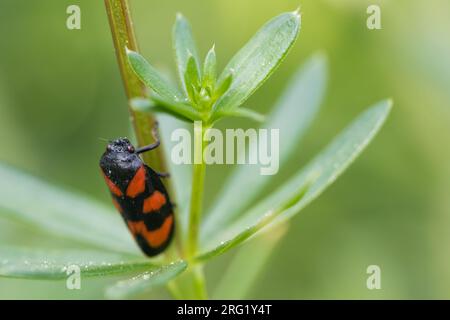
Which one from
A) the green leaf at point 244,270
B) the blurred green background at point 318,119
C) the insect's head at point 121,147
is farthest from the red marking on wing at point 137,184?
the blurred green background at point 318,119

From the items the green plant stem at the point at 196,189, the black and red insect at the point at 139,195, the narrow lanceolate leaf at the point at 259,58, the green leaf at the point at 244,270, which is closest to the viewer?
the narrow lanceolate leaf at the point at 259,58

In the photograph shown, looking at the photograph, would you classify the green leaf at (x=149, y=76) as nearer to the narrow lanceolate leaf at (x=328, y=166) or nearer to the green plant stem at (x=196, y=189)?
the green plant stem at (x=196, y=189)

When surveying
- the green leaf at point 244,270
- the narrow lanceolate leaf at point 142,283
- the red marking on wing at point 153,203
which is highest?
the red marking on wing at point 153,203

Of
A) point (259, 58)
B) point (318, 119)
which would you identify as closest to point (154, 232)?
point (259, 58)

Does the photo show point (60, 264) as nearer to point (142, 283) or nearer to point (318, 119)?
point (142, 283)

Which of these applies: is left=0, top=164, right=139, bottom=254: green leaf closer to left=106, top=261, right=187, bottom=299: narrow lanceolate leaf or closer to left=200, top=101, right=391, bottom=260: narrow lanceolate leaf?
left=200, top=101, right=391, bottom=260: narrow lanceolate leaf

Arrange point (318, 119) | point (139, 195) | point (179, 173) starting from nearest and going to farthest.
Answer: point (139, 195) → point (179, 173) → point (318, 119)

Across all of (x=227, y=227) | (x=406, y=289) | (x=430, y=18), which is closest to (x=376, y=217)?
(x=406, y=289)

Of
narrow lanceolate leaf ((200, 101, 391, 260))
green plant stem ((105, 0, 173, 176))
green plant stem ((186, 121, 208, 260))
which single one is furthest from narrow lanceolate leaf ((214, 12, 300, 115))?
narrow lanceolate leaf ((200, 101, 391, 260))
